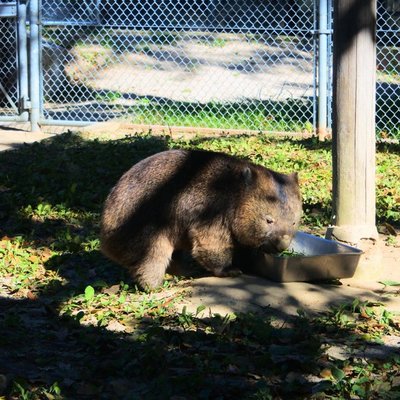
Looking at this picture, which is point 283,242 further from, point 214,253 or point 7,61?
point 7,61

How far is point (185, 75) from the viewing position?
16375mm

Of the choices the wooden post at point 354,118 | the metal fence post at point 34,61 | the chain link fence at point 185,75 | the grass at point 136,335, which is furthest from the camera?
the chain link fence at point 185,75

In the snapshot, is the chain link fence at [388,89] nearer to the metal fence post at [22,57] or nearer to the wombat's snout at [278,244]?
the metal fence post at [22,57]

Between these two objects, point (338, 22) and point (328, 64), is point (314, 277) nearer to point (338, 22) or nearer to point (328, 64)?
point (338, 22)

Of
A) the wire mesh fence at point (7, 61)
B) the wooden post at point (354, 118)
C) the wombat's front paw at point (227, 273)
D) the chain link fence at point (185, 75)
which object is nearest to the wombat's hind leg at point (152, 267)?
the wombat's front paw at point (227, 273)

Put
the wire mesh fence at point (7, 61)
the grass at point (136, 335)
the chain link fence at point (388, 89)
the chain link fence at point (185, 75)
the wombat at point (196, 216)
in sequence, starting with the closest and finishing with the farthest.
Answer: the grass at point (136, 335) < the wombat at point (196, 216) < the chain link fence at point (388, 89) < the chain link fence at point (185, 75) < the wire mesh fence at point (7, 61)

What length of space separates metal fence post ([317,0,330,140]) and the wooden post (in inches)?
181

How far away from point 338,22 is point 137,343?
276 centimetres

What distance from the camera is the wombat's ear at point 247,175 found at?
6.36m

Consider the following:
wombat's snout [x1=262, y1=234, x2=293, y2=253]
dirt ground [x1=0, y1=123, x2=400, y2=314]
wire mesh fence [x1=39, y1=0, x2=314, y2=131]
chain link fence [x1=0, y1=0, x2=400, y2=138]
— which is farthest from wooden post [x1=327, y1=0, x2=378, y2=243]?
wire mesh fence [x1=39, y1=0, x2=314, y2=131]

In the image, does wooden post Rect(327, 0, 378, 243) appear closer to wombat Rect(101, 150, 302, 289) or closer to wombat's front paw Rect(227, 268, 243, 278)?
wombat Rect(101, 150, 302, 289)

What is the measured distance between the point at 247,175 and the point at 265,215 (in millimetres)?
309

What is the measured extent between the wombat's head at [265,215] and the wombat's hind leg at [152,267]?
1.78 feet

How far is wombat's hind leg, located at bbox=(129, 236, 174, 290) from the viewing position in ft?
20.3
